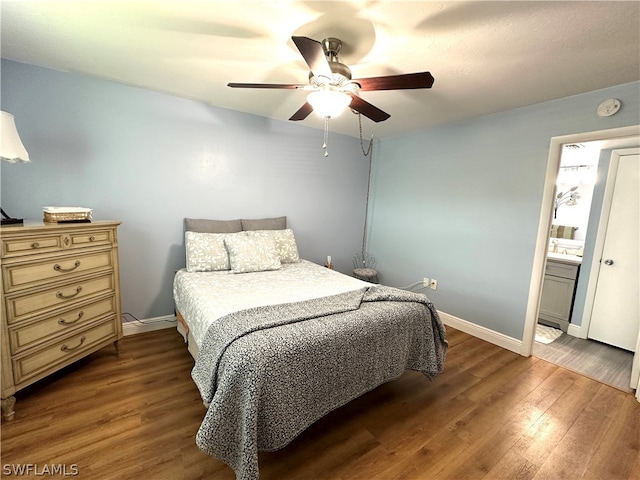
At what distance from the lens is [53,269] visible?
Result: 5.74ft

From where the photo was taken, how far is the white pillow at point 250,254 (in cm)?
255

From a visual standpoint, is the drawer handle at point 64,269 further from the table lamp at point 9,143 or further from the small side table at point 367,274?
the small side table at point 367,274

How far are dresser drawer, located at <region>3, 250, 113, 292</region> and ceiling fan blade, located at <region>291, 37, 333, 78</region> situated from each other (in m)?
1.98

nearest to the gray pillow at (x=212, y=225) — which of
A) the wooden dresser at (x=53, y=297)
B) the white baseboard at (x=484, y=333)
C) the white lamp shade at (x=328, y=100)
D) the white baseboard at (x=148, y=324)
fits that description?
the wooden dresser at (x=53, y=297)

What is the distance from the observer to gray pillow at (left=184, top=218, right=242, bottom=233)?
276 cm

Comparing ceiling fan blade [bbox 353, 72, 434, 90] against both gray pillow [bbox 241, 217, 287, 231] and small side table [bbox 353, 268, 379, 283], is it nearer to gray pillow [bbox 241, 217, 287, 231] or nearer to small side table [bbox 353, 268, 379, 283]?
gray pillow [bbox 241, 217, 287, 231]

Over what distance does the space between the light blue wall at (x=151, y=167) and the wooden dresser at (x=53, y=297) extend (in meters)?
0.51

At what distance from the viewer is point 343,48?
1704 millimetres

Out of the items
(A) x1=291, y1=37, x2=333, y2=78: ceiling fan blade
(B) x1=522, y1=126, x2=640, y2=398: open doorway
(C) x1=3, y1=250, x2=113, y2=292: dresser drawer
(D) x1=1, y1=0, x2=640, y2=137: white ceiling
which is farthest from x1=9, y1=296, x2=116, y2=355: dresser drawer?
(B) x1=522, y1=126, x2=640, y2=398: open doorway

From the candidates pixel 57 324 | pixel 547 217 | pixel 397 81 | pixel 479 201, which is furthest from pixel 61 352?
pixel 547 217

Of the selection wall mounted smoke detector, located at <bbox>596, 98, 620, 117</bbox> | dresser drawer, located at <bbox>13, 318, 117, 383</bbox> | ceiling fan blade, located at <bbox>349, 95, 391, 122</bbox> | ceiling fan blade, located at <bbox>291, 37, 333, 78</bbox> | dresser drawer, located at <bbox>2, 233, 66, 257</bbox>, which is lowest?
dresser drawer, located at <bbox>13, 318, 117, 383</bbox>

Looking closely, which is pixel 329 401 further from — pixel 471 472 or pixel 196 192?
pixel 196 192

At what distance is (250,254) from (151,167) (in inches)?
49.8

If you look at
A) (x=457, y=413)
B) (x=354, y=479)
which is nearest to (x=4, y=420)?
(x=354, y=479)
